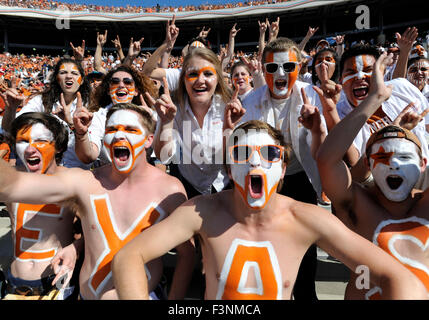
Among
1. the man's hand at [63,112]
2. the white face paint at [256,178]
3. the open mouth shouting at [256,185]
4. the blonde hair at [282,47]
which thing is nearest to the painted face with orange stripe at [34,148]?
the man's hand at [63,112]

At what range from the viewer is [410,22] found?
26172mm

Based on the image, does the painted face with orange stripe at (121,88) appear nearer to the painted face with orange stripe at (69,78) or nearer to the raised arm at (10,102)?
the painted face with orange stripe at (69,78)

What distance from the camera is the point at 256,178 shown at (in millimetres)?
1800

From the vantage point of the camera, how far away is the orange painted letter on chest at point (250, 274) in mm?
1733

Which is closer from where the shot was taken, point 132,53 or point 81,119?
point 81,119

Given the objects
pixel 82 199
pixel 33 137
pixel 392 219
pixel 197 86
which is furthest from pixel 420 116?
pixel 33 137

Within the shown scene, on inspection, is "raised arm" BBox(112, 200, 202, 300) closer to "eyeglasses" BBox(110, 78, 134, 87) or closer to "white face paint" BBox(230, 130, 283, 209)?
"white face paint" BBox(230, 130, 283, 209)

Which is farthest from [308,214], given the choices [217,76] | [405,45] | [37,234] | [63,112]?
[405,45]

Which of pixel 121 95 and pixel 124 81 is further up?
pixel 124 81

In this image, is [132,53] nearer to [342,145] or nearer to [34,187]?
[34,187]

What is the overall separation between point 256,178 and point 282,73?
1217mm

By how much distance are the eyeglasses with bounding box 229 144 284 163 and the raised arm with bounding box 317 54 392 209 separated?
0.97 feet

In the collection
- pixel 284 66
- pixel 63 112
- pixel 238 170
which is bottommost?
pixel 238 170
